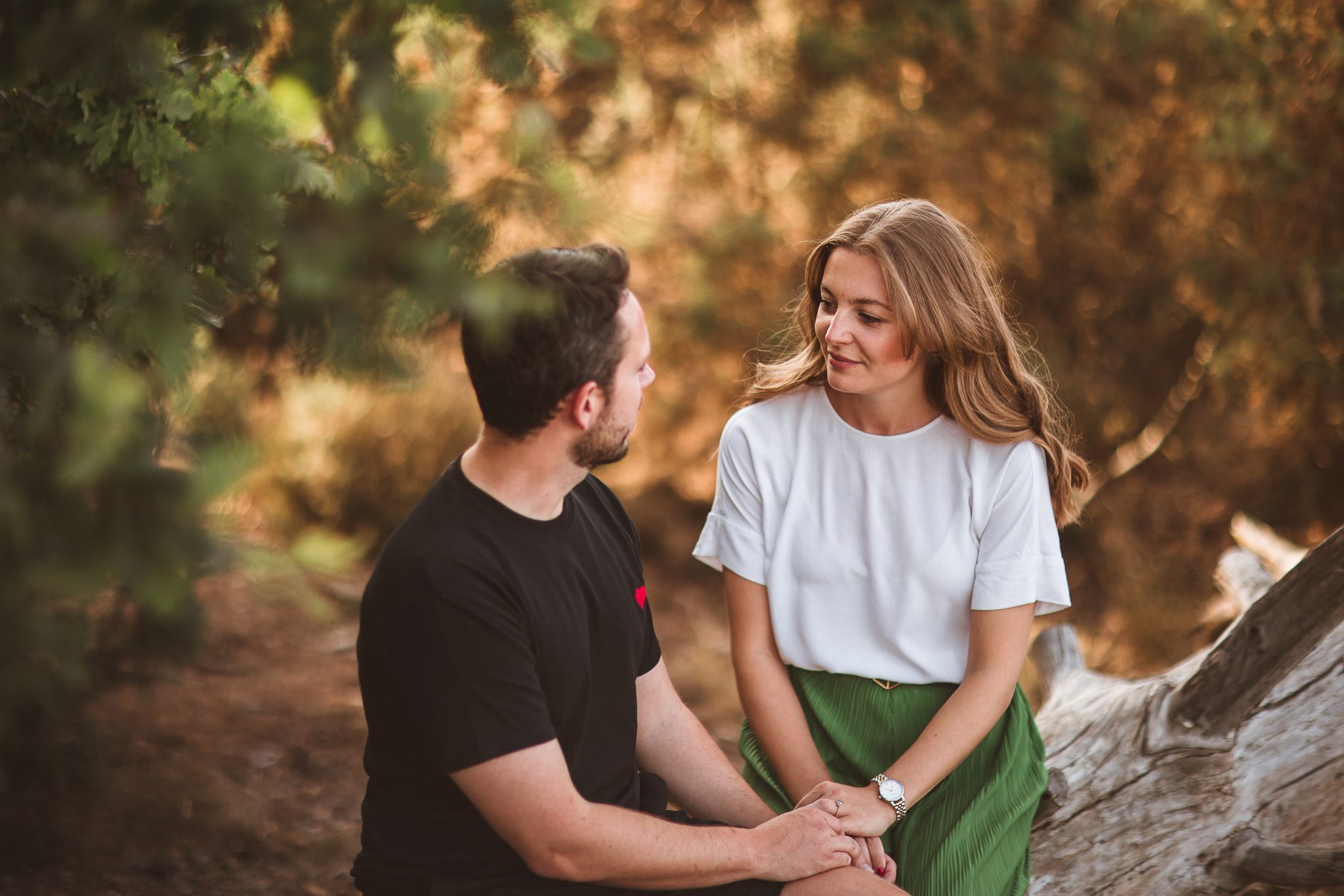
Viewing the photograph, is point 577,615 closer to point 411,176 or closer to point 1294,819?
point 411,176

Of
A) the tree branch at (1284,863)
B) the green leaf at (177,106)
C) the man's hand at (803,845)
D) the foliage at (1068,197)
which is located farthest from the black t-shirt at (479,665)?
the foliage at (1068,197)

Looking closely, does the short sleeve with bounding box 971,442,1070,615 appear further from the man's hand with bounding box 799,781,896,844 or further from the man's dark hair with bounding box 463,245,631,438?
the man's dark hair with bounding box 463,245,631,438

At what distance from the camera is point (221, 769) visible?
354cm

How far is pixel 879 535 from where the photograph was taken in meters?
2.32

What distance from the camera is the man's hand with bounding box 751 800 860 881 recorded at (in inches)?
74.4

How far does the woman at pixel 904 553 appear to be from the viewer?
2.19 metres

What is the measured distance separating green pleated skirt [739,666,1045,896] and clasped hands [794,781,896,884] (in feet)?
0.42

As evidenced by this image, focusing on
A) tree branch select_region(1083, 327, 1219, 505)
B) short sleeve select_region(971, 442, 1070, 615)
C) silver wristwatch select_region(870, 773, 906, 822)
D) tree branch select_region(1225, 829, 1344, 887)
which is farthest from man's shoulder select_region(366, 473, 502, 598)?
tree branch select_region(1083, 327, 1219, 505)

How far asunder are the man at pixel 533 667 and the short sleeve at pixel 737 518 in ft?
1.39

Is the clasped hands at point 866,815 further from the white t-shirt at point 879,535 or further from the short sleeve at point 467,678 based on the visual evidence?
the short sleeve at point 467,678

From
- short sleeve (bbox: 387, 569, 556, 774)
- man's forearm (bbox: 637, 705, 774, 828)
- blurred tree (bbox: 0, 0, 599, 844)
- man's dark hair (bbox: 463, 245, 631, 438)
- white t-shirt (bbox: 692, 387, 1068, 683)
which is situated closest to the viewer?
blurred tree (bbox: 0, 0, 599, 844)

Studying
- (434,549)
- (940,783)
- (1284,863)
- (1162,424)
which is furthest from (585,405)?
(1162,424)

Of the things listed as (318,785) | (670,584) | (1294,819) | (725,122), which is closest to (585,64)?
(725,122)

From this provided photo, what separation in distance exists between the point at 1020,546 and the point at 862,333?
54cm
